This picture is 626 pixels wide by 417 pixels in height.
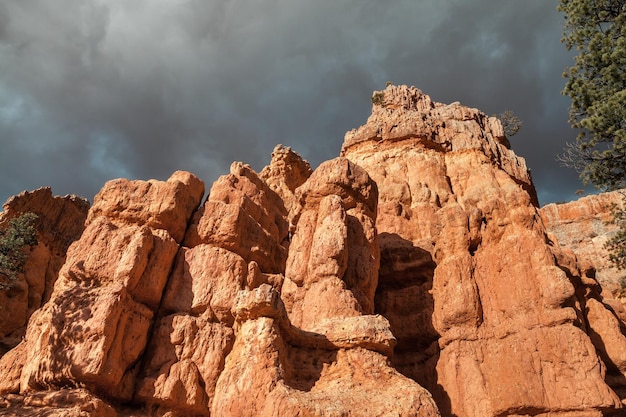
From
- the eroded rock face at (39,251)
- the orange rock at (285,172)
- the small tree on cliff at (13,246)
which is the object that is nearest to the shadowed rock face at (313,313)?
the small tree on cliff at (13,246)

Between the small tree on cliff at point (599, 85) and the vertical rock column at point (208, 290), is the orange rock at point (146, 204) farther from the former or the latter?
the small tree on cliff at point (599, 85)

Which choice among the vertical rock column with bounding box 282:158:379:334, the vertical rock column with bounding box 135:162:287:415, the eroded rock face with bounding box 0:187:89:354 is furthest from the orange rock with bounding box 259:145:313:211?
the eroded rock face with bounding box 0:187:89:354

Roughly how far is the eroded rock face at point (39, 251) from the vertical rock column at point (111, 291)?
14113 mm

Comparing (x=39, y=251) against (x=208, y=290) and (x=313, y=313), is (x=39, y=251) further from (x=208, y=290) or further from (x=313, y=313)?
(x=313, y=313)

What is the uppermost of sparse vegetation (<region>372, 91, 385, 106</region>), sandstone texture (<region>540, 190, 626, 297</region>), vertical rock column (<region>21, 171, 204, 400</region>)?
sparse vegetation (<region>372, 91, 385, 106</region>)

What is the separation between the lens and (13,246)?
2280 centimetres

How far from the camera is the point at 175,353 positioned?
16328 mm

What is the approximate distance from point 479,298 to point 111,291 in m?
→ 15.7

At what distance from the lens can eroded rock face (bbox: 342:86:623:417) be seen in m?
17.3

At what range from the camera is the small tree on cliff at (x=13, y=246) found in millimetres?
22202

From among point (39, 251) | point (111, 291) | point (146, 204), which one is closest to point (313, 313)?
point (111, 291)

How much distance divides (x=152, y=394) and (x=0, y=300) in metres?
18.9

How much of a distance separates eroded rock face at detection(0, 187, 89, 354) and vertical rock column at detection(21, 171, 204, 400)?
1411 centimetres

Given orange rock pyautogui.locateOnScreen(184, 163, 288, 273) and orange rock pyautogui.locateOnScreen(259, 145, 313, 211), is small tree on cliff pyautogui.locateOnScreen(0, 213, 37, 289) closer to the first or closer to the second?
orange rock pyautogui.locateOnScreen(184, 163, 288, 273)
